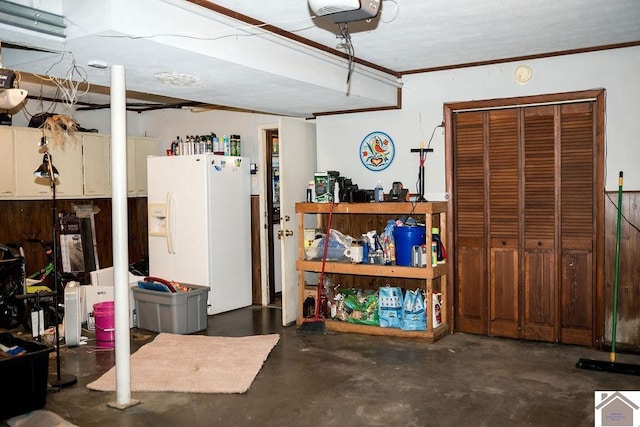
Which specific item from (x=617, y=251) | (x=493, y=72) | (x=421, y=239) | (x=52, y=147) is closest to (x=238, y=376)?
(x=421, y=239)

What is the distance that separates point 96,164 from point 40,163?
0.80 m

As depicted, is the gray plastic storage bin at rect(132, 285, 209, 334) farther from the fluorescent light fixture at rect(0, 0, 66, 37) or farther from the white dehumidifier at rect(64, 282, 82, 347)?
the fluorescent light fixture at rect(0, 0, 66, 37)

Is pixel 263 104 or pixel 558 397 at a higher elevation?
pixel 263 104

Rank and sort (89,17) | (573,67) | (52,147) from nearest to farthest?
(89,17)
(573,67)
(52,147)

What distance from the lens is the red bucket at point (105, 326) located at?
5426mm

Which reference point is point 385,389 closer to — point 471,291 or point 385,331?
point 385,331

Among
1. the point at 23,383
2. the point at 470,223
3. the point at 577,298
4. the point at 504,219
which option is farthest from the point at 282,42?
the point at 577,298

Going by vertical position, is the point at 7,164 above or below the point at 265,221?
above

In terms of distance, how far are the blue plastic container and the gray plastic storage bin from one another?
2.09m

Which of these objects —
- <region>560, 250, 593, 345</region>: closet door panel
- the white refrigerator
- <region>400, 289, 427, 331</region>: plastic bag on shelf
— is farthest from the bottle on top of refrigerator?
<region>560, 250, 593, 345</region>: closet door panel

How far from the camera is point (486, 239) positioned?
5.58m

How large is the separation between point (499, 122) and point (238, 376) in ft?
11.0

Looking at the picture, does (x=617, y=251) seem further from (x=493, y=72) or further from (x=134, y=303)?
(x=134, y=303)

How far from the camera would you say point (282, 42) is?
4391mm
